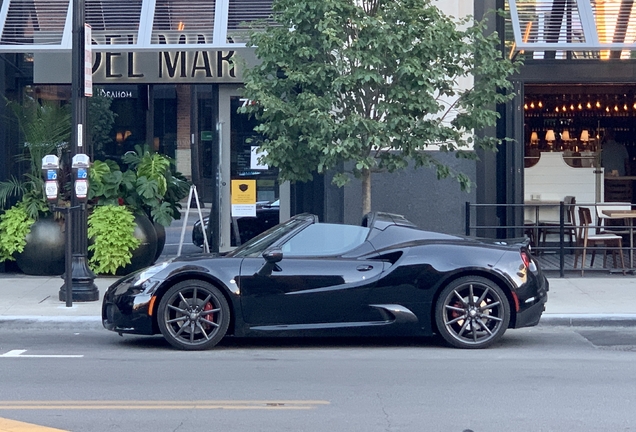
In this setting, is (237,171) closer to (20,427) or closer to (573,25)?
(573,25)

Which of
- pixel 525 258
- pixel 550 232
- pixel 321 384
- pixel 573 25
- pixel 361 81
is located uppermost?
pixel 573 25

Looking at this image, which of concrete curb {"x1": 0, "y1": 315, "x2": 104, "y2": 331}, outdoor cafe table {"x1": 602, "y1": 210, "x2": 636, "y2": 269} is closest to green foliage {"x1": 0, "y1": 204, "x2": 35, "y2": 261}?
concrete curb {"x1": 0, "y1": 315, "x2": 104, "y2": 331}

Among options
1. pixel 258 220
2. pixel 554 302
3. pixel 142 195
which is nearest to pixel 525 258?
pixel 554 302

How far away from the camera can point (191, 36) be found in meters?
14.5

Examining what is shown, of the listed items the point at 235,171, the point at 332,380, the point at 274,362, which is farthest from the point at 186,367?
the point at 235,171

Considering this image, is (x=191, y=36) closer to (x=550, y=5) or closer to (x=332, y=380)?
(x=550, y=5)

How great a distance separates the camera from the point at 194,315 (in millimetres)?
8750

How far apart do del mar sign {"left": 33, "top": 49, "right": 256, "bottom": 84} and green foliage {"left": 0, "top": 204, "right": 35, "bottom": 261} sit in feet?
8.40

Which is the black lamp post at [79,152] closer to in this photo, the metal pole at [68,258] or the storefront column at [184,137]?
the metal pole at [68,258]

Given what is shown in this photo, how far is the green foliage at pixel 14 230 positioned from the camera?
13680 mm

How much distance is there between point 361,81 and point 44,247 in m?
5.78

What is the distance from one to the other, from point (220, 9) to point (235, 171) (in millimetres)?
2678

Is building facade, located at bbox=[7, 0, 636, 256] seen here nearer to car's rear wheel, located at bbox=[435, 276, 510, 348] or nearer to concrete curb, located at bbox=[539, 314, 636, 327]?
concrete curb, located at bbox=[539, 314, 636, 327]

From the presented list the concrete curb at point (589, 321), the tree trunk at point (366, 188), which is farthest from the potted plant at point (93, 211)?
Answer: the concrete curb at point (589, 321)
